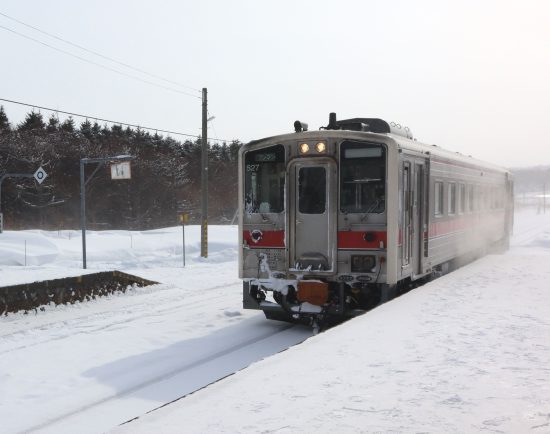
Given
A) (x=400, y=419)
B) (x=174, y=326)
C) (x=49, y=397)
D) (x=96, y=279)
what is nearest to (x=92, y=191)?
(x=96, y=279)

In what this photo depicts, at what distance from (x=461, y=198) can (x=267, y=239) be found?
20.3 feet

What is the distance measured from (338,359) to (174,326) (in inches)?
185

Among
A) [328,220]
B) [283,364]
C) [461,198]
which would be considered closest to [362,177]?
[328,220]

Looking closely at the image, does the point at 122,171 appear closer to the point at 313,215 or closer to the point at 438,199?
the point at 313,215

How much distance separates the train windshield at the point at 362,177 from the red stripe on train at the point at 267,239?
1.15 meters

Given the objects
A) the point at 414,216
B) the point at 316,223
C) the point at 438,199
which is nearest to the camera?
the point at 316,223

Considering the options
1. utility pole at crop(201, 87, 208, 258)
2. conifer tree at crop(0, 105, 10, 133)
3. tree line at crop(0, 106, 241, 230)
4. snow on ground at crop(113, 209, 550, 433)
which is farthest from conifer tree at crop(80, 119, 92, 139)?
snow on ground at crop(113, 209, 550, 433)

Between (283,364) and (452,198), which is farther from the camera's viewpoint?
(452,198)

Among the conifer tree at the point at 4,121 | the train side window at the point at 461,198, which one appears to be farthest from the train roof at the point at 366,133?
Result: the conifer tree at the point at 4,121

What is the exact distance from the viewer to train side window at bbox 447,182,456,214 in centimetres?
1260

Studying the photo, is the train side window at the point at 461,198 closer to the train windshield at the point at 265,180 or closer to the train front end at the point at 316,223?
the train front end at the point at 316,223

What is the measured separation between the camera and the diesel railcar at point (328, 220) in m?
8.98

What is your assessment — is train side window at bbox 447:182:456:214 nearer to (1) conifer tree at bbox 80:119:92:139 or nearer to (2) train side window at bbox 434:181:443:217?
(2) train side window at bbox 434:181:443:217

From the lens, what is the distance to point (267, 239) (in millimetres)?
9625
